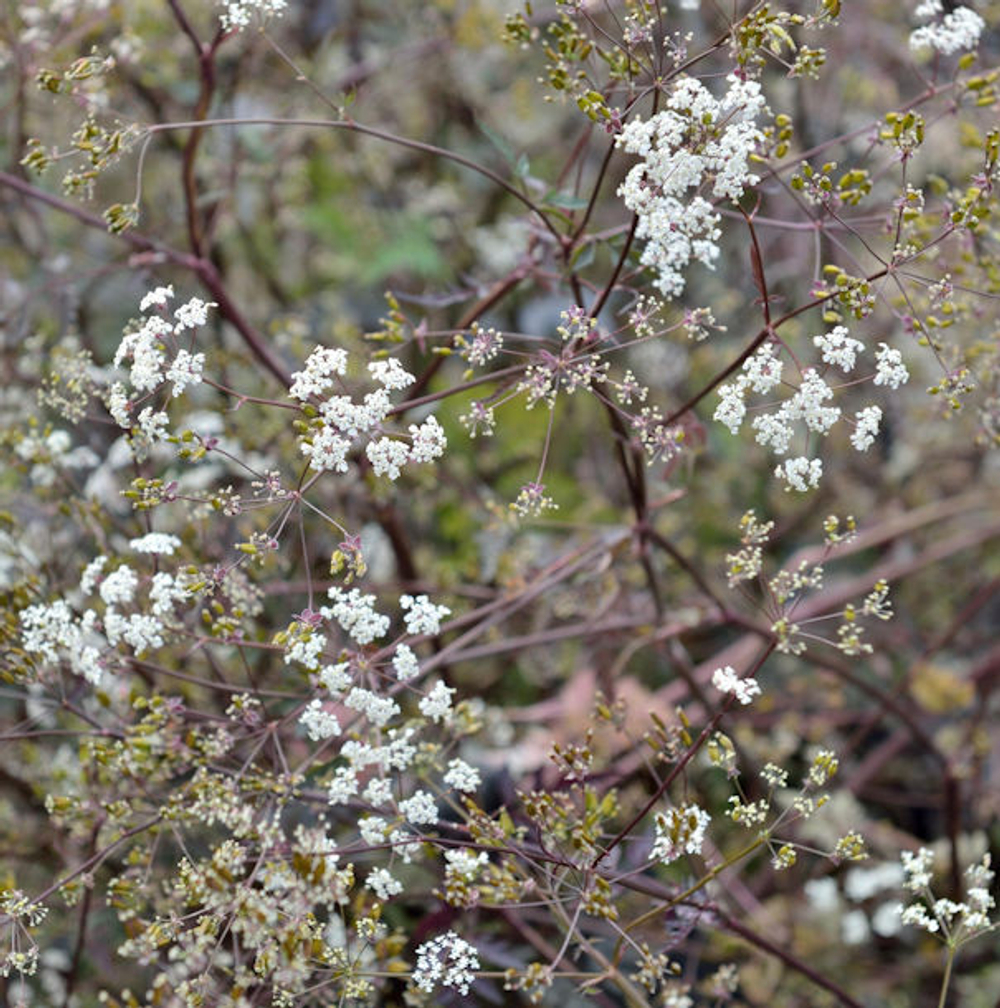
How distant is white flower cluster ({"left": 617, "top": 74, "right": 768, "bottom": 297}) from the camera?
1.14 m

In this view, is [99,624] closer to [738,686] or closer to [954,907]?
[738,686]

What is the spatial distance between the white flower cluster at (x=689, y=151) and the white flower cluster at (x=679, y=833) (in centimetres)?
59

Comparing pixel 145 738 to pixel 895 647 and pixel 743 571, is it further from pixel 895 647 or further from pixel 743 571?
pixel 895 647

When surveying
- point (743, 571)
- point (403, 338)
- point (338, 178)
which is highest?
point (338, 178)

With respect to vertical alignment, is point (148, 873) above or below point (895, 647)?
below

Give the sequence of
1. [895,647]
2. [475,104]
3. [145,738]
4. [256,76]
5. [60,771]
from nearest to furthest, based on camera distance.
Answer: [145,738], [60,771], [895,647], [256,76], [475,104]

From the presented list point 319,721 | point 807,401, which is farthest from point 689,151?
point 319,721

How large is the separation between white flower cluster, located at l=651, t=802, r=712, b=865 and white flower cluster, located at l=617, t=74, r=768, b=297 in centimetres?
59

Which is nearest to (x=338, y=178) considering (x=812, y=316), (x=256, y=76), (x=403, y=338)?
(x=256, y=76)

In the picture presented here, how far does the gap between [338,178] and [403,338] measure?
165 centimetres

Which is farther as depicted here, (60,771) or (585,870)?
(60,771)

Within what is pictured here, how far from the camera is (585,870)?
46.3 inches

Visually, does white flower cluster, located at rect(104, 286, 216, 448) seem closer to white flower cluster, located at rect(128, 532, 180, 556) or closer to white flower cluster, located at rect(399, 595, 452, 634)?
white flower cluster, located at rect(128, 532, 180, 556)

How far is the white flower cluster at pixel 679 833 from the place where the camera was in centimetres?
116
